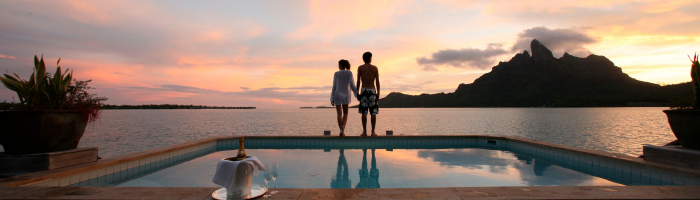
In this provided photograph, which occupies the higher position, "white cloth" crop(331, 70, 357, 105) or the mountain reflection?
"white cloth" crop(331, 70, 357, 105)

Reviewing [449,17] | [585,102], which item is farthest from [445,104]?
[449,17]

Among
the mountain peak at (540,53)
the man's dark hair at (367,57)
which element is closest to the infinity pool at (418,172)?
the man's dark hair at (367,57)

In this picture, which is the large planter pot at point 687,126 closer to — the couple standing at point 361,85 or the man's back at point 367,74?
the couple standing at point 361,85

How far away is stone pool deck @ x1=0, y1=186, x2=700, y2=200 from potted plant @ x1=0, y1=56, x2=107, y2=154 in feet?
4.53

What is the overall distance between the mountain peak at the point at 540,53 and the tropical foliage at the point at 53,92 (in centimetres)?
12429

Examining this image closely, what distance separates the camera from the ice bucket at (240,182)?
228cm

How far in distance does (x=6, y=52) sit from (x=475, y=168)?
41.0 feet

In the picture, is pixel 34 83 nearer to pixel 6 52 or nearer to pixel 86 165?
pixel 86 165

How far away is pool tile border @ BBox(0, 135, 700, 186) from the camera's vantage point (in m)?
3.61

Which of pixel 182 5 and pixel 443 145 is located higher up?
pixel 182 5

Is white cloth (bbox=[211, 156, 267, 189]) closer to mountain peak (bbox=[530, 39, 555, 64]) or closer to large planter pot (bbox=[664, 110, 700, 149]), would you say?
large planter pot (bbox=[664, 110, 700, 149])

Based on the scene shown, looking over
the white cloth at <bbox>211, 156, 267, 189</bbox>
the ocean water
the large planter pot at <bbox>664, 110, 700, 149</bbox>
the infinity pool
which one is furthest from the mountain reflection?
the ocean water

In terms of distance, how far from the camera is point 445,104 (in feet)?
388

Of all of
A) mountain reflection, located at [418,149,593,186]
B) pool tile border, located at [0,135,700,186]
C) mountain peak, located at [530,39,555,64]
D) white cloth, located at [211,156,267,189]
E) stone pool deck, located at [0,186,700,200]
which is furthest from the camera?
mountain peak, located at [530,39,555,64]
